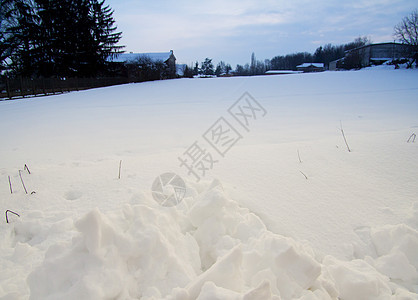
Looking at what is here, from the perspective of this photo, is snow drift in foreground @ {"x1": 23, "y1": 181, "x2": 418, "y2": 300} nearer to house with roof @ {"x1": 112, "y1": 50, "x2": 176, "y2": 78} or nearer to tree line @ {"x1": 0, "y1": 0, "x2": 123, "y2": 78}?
house with roof @ {"x1": 112, "y1": 50, "x2": 176, "y2": 78}

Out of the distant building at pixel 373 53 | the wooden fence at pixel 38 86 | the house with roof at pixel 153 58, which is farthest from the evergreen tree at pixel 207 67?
the wooden fence at pixel 38 86

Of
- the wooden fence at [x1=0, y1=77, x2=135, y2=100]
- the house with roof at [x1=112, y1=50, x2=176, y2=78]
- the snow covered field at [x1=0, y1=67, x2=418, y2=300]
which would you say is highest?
the house with roof at [x1=112, y1=50, x2=176, y2=78]

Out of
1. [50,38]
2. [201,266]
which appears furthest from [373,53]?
[201,266]

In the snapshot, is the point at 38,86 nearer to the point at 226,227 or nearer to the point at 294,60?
the point at 226,227

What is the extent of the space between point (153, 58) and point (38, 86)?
18950 millimetres

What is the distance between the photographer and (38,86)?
17.0m

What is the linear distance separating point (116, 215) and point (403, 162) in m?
3.28

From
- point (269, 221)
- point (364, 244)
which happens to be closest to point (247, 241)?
point (269, 221)

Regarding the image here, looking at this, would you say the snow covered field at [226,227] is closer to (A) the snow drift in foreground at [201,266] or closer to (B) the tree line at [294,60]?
(A) the snow drift in foreground at [201,266]

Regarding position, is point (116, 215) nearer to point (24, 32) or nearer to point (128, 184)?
point (128, 184)

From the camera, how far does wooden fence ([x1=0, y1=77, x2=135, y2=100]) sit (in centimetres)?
1502

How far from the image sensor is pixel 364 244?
1.77 m

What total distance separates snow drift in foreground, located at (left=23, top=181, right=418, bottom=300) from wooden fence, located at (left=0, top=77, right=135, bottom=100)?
18400 millimetres

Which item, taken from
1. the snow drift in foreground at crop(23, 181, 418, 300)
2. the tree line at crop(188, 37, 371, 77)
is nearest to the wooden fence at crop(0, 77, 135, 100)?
the snow drift in foreground at crop(23, 181, 418, 300)
